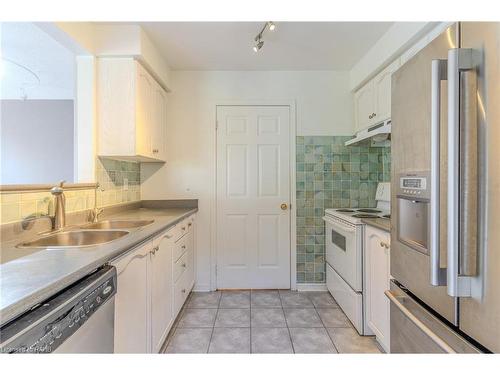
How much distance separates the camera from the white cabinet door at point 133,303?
117 centimetres

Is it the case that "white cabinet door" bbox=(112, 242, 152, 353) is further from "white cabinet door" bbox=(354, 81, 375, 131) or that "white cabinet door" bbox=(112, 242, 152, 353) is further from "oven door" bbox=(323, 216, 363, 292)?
"white cabinet door" bbox=(354, 81, 375, 131)

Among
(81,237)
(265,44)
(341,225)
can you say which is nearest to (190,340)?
(81,237)

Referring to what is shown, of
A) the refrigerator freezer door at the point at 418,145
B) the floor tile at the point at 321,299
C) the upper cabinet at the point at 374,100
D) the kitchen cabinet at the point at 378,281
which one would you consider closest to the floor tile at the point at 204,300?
the floor tile at the point at 321,299

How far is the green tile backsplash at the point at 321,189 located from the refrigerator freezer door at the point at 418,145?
1.79 metres

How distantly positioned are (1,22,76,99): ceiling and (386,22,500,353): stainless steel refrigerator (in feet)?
7.57

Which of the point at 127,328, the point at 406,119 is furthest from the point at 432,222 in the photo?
the point at 127,328

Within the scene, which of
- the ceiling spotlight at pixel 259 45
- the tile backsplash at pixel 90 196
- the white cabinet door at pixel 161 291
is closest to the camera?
the tile backsplash at pixel 90 196

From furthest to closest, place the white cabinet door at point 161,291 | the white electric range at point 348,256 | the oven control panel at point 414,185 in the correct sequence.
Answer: the white electric range at point 348,256, the white cabinet door at point 161,291, the oven control panel at point 414,185

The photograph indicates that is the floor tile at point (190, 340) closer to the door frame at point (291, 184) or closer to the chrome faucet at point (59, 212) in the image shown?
the door frame at point (291, 184)

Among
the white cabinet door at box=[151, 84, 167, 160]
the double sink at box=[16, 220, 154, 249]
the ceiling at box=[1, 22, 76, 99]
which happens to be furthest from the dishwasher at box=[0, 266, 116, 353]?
the ceiling at box=[1, 22, 76, 99]

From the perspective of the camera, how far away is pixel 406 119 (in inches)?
38.8

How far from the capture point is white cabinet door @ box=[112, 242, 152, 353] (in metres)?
1.17

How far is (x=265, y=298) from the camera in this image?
106 inches
